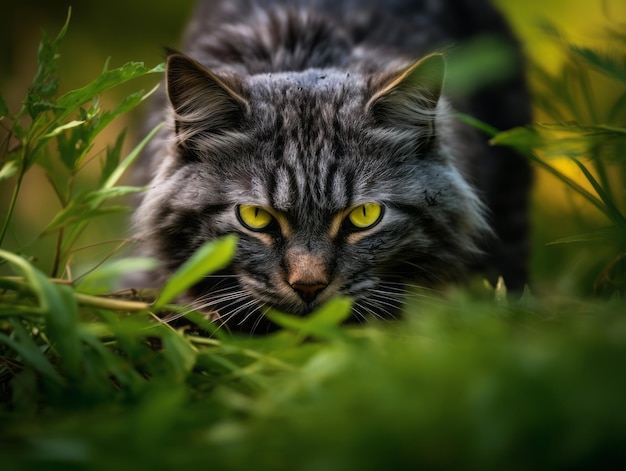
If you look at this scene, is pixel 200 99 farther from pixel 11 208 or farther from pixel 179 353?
pixel 179 353

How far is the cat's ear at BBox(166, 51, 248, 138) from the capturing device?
6.49 ft

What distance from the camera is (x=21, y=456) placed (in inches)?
34.3

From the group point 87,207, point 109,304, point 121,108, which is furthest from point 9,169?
point 109,304

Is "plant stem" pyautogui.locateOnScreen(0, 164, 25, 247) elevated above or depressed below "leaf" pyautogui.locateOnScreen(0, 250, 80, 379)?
above

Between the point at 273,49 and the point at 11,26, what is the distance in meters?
3.90

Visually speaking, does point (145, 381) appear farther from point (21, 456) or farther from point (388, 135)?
point (388, 135)

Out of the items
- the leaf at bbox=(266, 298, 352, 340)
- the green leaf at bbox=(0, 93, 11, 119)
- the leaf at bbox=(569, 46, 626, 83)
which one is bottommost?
Answer: the leaf at bbox=(266, 298, 352, 340)

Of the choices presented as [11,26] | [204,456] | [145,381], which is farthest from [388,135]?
[11,26]

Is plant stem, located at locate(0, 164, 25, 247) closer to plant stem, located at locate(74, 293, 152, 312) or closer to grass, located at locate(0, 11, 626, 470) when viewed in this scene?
grass, located at locate(0, 11, 626, 470)

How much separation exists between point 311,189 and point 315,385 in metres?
0.96

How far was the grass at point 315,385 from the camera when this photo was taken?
2.65 ft

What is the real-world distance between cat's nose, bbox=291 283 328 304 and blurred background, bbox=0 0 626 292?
216cm

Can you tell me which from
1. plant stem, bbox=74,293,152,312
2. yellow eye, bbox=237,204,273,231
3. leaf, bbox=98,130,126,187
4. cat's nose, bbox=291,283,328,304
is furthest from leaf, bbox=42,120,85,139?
cat's nose, bbox=291,283,328,304

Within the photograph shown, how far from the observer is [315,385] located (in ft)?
3.30
